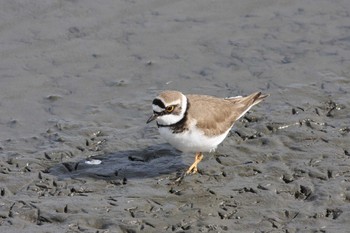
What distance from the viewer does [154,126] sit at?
10.7 metres

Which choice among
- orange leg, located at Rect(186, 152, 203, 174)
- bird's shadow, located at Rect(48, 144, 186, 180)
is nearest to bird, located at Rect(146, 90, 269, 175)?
orange leg, located at Rect(186, 152, 203, 174)

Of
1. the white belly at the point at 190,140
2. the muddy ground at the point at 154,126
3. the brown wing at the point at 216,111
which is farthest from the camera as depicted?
the brown wing at the point at 216,111

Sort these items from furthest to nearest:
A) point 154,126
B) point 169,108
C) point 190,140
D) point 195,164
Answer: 1. point 154,126
2. point 195,164
3. point 190,140
4. point 169,108

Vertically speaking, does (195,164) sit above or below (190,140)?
below

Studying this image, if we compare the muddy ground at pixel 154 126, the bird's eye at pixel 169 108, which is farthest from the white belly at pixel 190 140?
the muddy ground at pixel 154 126

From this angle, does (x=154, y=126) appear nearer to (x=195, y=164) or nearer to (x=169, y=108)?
(x=195, y=164)

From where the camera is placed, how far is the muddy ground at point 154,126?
→ 8.55 m

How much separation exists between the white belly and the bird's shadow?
0.46 metres

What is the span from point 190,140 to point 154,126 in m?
1.57

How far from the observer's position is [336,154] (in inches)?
383

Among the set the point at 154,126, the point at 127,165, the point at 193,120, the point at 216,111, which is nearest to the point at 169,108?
the point at 193,120

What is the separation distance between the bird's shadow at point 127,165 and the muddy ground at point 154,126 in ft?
0.08

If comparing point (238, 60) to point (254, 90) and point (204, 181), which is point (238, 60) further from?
point (204, 181)

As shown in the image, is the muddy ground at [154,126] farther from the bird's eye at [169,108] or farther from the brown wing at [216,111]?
the bird's eye at [169,108]
